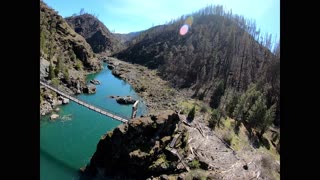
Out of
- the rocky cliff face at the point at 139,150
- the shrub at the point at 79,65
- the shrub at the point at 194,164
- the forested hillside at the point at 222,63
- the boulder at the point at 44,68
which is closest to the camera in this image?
the shrub at the point at 194,164

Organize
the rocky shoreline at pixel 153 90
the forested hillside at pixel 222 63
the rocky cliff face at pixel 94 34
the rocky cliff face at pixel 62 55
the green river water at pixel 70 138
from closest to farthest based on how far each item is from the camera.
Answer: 1. the green river water at pixel 70 138
2. the forested hillside at pixel 222 63
3. the rocky shoreline at pixel 153 90
4. the rocky cliff face at pixel 62 55
5. the rocky cliff face at pixel 94 34

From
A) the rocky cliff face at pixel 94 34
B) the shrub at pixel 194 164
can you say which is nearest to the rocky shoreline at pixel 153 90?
the shrub at pixel 194 164

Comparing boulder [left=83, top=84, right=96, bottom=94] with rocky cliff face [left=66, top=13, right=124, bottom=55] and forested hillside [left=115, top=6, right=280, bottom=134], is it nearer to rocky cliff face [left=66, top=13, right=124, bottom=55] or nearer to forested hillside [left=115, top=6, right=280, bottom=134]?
forested hillside [left=115, top=6, right=280, bottom=134]

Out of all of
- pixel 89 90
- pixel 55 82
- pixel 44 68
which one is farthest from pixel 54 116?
pixel 44 68

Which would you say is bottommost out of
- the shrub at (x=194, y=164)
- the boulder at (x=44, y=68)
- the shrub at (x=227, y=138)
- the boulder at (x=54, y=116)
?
the shrub at (x=194, y=164)

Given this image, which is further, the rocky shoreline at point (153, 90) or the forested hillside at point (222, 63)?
the rocky shoreline at point (153, 90)

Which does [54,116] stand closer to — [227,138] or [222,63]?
[227,138]

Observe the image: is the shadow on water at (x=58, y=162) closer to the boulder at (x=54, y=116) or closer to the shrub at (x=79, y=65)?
the boulder at (x=54, y=116)
